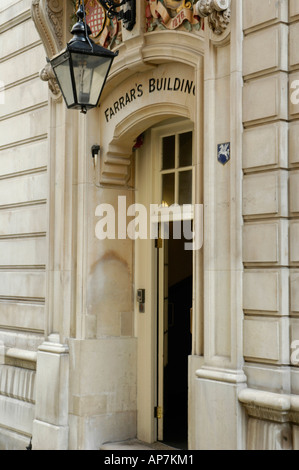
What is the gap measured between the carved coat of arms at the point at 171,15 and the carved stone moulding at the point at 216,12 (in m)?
0.42

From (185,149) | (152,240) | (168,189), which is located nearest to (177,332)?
(152,240)

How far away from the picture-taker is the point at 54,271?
9.34 m

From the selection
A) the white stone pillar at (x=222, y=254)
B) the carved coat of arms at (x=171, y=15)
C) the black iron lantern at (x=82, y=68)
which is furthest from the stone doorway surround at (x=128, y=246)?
the black iron lantern at (x=82, y=68)

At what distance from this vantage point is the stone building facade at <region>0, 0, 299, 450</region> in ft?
21.0

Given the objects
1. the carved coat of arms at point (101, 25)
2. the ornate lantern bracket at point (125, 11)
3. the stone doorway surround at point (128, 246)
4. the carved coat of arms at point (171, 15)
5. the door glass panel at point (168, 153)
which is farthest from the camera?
the door glass panel at point (168, 153)

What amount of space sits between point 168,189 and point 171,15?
2.03m

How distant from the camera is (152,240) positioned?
895 cm

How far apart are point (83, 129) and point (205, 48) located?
7.93 ft

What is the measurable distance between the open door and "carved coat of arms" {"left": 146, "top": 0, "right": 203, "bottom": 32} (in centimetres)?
258

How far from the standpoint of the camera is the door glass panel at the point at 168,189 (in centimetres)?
870

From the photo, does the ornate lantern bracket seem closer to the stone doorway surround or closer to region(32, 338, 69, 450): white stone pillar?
the stone doorway surround

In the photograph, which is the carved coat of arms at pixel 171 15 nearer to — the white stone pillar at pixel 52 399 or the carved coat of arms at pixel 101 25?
the carved coat of arms at pixel 101 25
